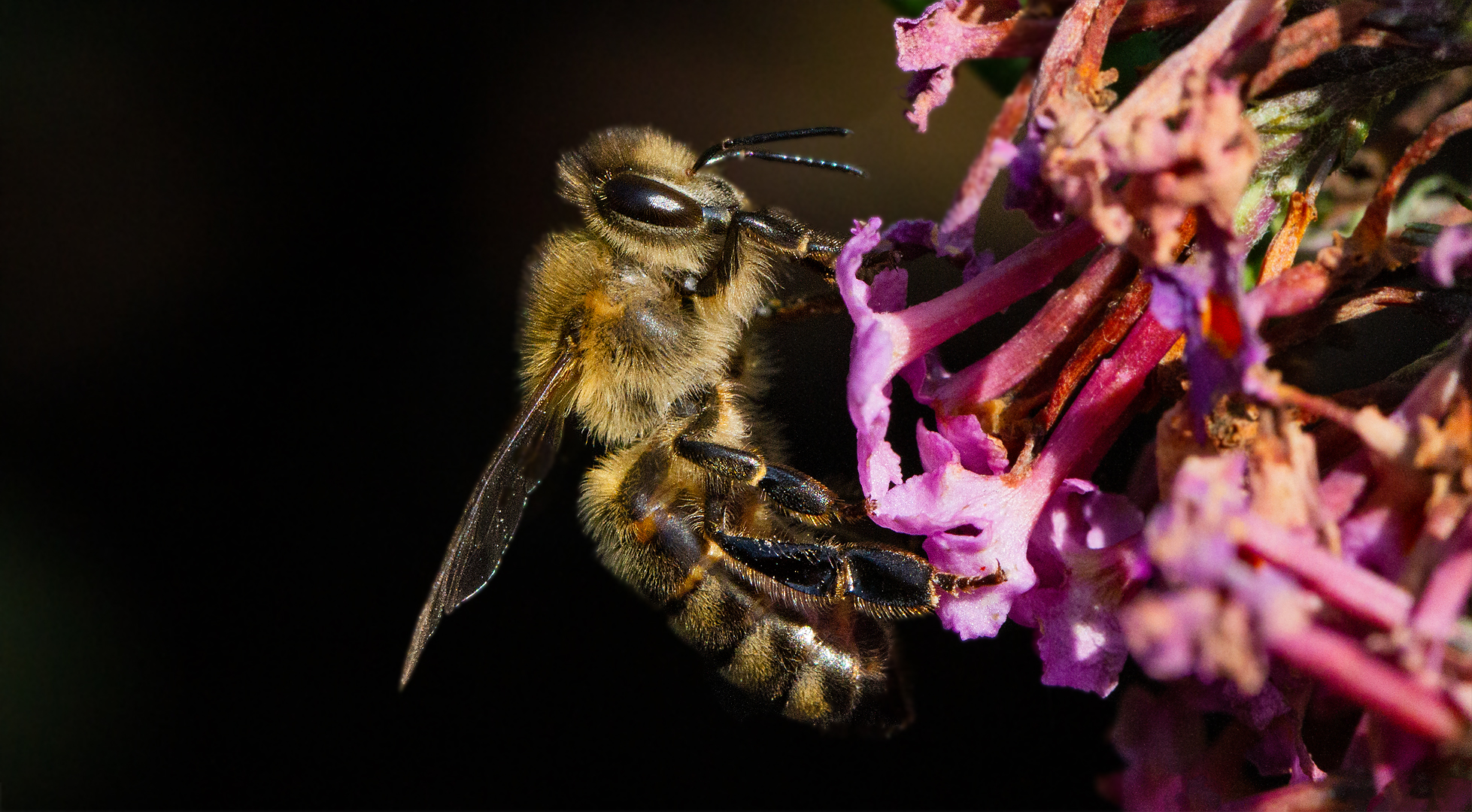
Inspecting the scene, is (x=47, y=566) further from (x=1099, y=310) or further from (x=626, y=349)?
(x=1099, y=310)

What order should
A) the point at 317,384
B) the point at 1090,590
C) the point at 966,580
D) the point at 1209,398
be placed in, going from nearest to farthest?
the point at 1209,398, the point at 1090,590, the point at 966,580, the point at 317,384

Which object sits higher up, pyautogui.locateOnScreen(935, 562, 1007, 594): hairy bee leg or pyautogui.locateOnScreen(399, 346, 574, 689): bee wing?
pyautogui.locateOnScreen(935, 562, 1007, 594): hairy bee leg

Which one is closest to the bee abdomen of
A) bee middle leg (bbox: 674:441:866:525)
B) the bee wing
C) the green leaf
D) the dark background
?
bee middle leg (bbox: 674:441:866:525)

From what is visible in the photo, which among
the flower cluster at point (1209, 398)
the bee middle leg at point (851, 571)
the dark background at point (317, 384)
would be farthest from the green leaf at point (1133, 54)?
the dark background at point (317, 384)

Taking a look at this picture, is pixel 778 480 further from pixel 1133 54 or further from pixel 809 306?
pixel 1133 54

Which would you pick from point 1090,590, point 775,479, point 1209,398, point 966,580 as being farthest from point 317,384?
point 1209,398

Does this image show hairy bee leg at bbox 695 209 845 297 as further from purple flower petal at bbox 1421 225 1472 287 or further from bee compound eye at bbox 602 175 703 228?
purple flower petal at bbox 1421 225 1472 287
